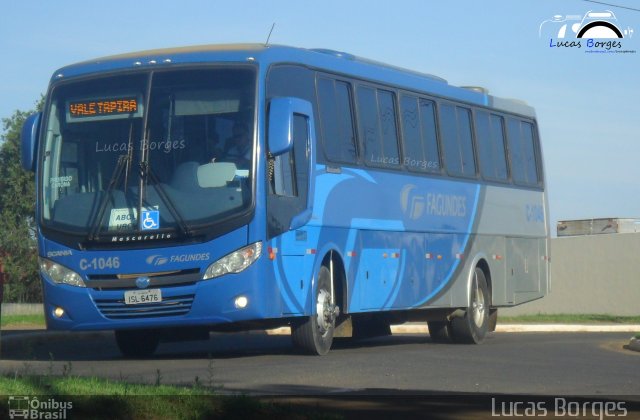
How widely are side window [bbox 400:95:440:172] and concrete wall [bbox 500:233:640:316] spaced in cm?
2120

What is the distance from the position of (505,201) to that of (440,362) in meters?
6.92

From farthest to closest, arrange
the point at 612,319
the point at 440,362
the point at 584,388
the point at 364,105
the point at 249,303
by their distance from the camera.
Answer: the point at 612,319, the point at 364,105, the point at 440,362, the point at 249,303, the point at 584,388

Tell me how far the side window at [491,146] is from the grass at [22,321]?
1198 centimetres

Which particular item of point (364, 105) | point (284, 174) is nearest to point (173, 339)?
point (284, 174)

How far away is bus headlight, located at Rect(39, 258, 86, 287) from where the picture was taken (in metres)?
14.4

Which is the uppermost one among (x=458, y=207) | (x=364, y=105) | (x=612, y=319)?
(x=364, y=105)

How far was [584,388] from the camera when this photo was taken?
11992mm

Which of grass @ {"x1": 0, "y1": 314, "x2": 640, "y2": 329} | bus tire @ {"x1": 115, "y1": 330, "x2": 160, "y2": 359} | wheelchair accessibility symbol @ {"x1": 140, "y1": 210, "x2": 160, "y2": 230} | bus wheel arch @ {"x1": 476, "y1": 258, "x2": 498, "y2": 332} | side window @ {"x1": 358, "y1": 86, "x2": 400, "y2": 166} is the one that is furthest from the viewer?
grass @ {"x1": 0, "y1": 314, "x2": 640, "y2": 329}

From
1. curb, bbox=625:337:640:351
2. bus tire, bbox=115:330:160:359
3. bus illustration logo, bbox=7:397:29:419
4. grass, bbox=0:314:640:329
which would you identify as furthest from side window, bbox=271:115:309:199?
grass, bbox=0:314:640:329

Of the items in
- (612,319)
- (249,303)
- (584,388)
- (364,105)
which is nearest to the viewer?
(584,388)

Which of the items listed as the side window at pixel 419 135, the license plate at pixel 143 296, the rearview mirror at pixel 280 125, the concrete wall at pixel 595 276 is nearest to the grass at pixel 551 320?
the concrete wall at pixel 595 276

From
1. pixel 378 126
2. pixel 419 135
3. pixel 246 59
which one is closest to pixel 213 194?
pixel 246 59

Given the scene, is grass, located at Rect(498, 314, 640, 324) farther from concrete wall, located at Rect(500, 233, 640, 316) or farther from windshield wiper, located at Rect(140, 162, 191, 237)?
windshield wiper, located at Rect(140, 162, 191, 237)

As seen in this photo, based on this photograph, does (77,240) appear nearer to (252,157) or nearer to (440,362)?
(252,157)
